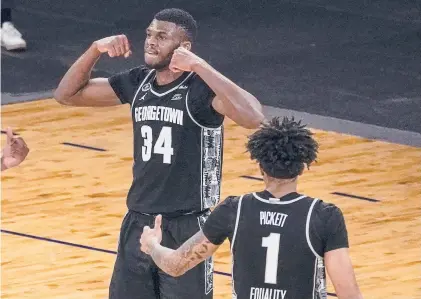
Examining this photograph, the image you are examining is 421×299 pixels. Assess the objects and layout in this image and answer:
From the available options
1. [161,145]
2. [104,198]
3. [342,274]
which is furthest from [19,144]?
[104,198]

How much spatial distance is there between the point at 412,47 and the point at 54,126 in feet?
20.8

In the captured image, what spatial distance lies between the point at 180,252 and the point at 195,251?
0.33 feet

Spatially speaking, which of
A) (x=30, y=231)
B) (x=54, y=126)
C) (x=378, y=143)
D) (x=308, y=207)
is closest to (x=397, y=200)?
(x=378, y=143)

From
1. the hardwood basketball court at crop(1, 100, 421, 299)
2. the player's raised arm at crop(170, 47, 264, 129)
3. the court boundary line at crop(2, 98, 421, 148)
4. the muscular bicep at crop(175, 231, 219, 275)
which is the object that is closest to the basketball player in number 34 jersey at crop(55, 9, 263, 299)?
the player's raised arm at crop(170, 47, 264, 129)

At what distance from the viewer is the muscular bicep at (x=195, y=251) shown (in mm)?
6086

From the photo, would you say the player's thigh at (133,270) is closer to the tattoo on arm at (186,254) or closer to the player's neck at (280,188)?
the tattoo on arm at (186,254)

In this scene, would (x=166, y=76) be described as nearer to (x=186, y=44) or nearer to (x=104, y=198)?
(x=186, y=44)

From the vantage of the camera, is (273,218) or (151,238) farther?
(151,238)

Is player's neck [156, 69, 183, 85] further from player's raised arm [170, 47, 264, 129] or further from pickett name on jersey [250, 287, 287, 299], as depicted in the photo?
pickett name on jersey [250, 287, 287, 299]

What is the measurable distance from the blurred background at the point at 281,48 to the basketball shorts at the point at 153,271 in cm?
816

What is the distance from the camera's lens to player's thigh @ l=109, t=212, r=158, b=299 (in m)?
7.51

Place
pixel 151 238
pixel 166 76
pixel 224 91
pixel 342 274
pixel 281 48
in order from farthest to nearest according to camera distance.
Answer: pixel 281 48, pixel 166 76, pixel 224 91, pixel 151 238, pixel 342 274

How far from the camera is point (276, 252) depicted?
19.2 ft

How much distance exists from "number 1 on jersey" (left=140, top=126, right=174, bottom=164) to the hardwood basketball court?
251cm
